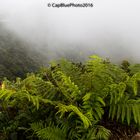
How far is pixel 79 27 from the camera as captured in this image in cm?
1377

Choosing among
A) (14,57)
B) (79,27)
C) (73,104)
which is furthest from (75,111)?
(79,27)

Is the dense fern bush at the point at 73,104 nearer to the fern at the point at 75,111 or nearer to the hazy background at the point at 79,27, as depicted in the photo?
the fern at the point at 75,111

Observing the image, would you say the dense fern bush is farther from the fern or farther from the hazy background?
the hazy background

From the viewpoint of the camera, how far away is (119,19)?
49.1 feet

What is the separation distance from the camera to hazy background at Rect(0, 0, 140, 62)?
11.7m

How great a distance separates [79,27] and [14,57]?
4424 mm

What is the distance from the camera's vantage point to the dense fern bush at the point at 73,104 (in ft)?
14.4

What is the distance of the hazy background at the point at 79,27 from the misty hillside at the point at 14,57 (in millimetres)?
500

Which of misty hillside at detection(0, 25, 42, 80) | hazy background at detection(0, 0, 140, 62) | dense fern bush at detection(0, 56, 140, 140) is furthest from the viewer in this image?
hazy background at detection(0, 0, 140, 62)

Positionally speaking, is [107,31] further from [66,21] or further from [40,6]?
[40,6]

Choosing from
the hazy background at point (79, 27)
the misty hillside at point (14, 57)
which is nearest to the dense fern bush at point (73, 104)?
the misty hillside at point (14, 57)

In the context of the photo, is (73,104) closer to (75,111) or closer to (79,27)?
(75,111)

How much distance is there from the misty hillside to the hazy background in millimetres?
500

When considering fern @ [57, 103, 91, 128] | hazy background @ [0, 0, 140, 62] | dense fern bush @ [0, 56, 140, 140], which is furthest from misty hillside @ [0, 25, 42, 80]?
fern @ [57, 103, 91, 128]
